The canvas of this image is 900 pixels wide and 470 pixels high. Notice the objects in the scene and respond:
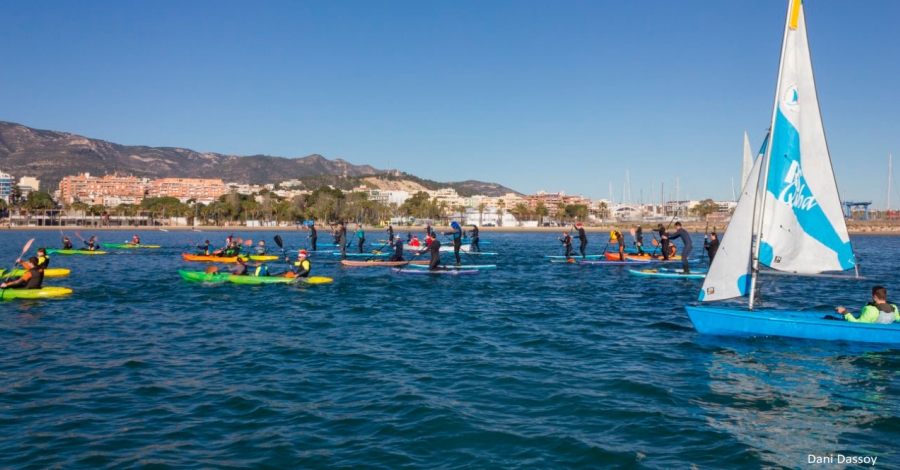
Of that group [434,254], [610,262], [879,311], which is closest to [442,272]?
[434,254]

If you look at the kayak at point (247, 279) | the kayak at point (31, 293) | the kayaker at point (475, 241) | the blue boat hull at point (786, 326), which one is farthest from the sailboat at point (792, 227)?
the kayaker at point (475, 241)

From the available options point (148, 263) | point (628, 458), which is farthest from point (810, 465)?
point (148, 263)

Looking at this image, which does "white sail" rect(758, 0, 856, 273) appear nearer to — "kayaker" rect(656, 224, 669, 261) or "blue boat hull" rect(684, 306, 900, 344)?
"blue boat hull" rect(684, 306, 900, 344)

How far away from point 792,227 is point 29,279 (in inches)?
1006

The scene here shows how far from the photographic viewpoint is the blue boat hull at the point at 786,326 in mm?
14992

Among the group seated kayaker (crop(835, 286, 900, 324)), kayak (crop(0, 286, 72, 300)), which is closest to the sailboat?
seated kayaker (crop(835, 286, 900, 324))

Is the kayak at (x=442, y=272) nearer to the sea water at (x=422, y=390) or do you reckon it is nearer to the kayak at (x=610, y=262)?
the kayak at (x=610, y=262)

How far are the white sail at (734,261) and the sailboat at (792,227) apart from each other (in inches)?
1.0

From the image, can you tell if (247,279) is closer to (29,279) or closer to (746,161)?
(29,279)

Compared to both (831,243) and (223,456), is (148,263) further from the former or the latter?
(831,243)

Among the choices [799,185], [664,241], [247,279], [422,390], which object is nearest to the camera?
[422,390]

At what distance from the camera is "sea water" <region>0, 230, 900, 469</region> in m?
8.74

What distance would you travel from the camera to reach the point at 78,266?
1531 inches

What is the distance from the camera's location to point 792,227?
15727mm
